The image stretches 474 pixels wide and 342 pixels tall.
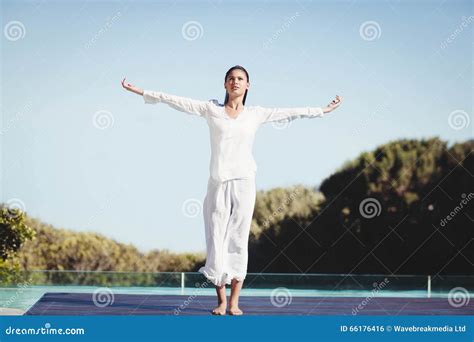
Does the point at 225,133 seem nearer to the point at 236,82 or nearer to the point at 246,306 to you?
the point at 236,82

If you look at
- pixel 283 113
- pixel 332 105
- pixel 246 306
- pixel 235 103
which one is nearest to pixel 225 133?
pixel 235 103

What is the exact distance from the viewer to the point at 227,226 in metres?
5.39

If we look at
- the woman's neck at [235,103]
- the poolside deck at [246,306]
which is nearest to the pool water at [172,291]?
the poolside deck at [246,306]

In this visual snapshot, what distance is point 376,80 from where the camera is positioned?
15.1 metres

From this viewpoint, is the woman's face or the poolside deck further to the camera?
the poolside deck

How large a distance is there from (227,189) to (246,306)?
53.8 inches

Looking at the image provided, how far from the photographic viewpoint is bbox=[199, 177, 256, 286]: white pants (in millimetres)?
5324

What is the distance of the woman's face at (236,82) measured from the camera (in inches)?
213

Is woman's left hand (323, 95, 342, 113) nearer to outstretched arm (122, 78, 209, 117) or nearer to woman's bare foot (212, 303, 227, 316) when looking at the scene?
outstretched arm (122, 78, 209, 117)

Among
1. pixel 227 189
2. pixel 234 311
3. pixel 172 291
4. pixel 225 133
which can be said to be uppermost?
pixel 225 133

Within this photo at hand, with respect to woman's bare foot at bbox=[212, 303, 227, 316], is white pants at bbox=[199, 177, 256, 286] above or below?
above

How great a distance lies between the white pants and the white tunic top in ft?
0.26

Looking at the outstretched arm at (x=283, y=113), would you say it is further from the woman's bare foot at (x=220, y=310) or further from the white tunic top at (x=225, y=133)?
the woman's bare foot at (x=220, y=310)

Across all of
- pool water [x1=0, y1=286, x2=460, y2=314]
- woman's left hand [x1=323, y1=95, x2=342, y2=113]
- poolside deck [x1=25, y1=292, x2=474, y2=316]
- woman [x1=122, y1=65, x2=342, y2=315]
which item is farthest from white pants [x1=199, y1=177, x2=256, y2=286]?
pool water [x1=0, y1=286, x2=460, y2=314]
